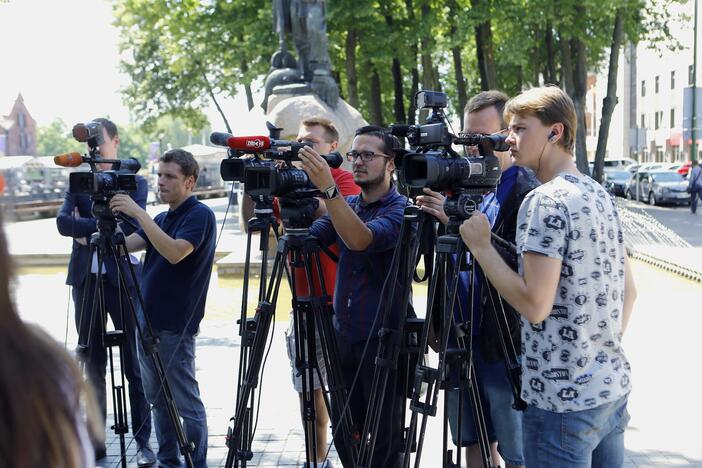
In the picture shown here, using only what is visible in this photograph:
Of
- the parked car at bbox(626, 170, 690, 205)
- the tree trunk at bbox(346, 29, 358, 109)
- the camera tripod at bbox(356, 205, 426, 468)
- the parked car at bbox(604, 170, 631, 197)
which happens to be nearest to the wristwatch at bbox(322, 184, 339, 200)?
the camera tripod at bbox(356, 205, 426, 468)

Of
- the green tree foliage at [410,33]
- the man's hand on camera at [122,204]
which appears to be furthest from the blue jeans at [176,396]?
the green tree foliage at [410,33]

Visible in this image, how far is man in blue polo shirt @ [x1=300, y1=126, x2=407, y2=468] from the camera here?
3830mm

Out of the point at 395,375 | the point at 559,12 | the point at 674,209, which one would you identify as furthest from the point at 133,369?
the point at 674,209

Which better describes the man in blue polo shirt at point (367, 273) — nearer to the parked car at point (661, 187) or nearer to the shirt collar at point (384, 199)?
the shirt collar at point (384, 199)

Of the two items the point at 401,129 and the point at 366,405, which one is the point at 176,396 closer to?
the point at 366,405

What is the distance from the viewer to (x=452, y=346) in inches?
137

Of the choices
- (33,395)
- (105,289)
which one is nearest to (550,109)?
(33,395)

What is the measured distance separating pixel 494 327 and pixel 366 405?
31.2 inches

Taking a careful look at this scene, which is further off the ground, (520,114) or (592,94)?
(592,94)

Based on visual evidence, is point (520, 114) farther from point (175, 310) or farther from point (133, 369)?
point (133, 369)

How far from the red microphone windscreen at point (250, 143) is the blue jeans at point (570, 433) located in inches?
63.1

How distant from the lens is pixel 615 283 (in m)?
2.88

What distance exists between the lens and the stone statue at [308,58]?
558 inches

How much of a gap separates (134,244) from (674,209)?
2607cm
